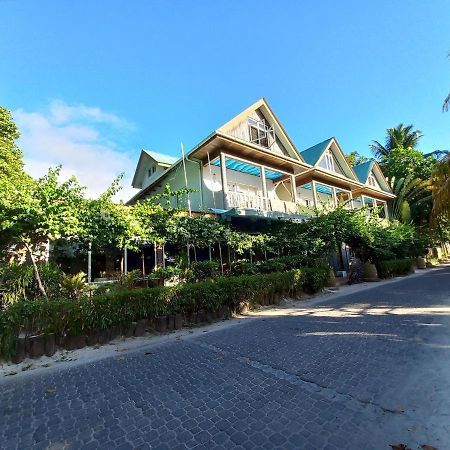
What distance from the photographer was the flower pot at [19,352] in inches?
219

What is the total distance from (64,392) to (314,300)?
31.7 feet

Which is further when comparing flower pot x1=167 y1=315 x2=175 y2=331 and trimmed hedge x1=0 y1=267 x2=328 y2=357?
flower pot x1=167 y1=315 x2=175 y2=331

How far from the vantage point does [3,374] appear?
507 cm

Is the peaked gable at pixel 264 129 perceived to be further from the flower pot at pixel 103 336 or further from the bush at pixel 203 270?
the flower pot at pixel 103 336

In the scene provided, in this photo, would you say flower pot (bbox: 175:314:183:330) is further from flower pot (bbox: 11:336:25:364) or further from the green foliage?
flower pot (bbox: 11:336:25:364)

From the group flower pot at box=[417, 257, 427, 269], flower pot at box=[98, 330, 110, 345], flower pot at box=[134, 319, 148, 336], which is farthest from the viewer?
flower pot at box=[417, 257, 427, 269]

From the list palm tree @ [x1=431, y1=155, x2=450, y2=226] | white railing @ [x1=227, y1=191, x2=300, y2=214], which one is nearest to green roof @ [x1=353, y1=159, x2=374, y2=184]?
white railing @ [x1=227, y1=191, x2=300, y2=214]

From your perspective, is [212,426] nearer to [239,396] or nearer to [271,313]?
[239,396]

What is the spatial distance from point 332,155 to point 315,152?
7.46 feet

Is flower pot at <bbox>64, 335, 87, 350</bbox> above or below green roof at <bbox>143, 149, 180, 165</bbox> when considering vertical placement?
below

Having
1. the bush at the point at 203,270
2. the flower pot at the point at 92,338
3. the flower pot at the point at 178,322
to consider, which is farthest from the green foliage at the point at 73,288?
the bush at the point at 203,270

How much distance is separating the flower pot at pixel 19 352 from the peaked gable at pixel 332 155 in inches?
772

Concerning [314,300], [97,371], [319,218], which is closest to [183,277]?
[314,300]

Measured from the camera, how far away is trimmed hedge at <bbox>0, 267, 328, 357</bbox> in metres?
5.80
